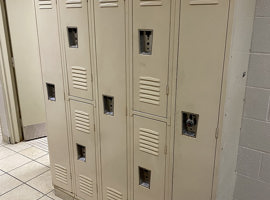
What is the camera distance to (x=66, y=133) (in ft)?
7.43

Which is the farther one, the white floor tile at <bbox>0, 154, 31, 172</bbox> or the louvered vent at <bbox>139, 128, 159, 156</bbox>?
the white floor tile at <bbox>0, 154, 31, 172</bbox>

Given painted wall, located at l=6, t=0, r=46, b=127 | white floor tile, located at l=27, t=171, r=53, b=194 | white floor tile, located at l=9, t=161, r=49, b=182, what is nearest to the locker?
white floor tile, located at l=27, t=171, r=53, b=194

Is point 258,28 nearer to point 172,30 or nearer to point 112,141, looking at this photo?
point 172,30

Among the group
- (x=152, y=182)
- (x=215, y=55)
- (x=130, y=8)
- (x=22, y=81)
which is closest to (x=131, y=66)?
(x=130, y=8)

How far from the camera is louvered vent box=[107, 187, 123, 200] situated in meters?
2.04

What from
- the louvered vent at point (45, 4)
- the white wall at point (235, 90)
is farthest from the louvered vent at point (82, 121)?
the white wall at point (235, 90)

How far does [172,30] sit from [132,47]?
0.30 metres

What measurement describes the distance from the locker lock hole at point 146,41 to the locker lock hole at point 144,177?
2.79 feet

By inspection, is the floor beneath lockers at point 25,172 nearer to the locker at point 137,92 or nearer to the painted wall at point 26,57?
the painted wall at point 26,57

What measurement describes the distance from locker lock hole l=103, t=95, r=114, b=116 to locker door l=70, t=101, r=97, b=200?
129 mm

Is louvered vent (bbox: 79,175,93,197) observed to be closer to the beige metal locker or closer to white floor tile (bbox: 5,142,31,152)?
white floor tile (bbox: 5,142,31,152)

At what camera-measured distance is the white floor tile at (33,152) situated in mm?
3318

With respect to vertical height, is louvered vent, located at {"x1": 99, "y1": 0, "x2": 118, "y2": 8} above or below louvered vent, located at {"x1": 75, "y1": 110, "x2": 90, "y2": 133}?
above

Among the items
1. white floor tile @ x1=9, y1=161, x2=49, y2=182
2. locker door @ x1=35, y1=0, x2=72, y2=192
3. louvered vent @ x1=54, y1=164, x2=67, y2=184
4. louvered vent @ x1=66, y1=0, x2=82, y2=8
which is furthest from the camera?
white floor tile @ x1=9, y1=161, x2=49, y2=182
